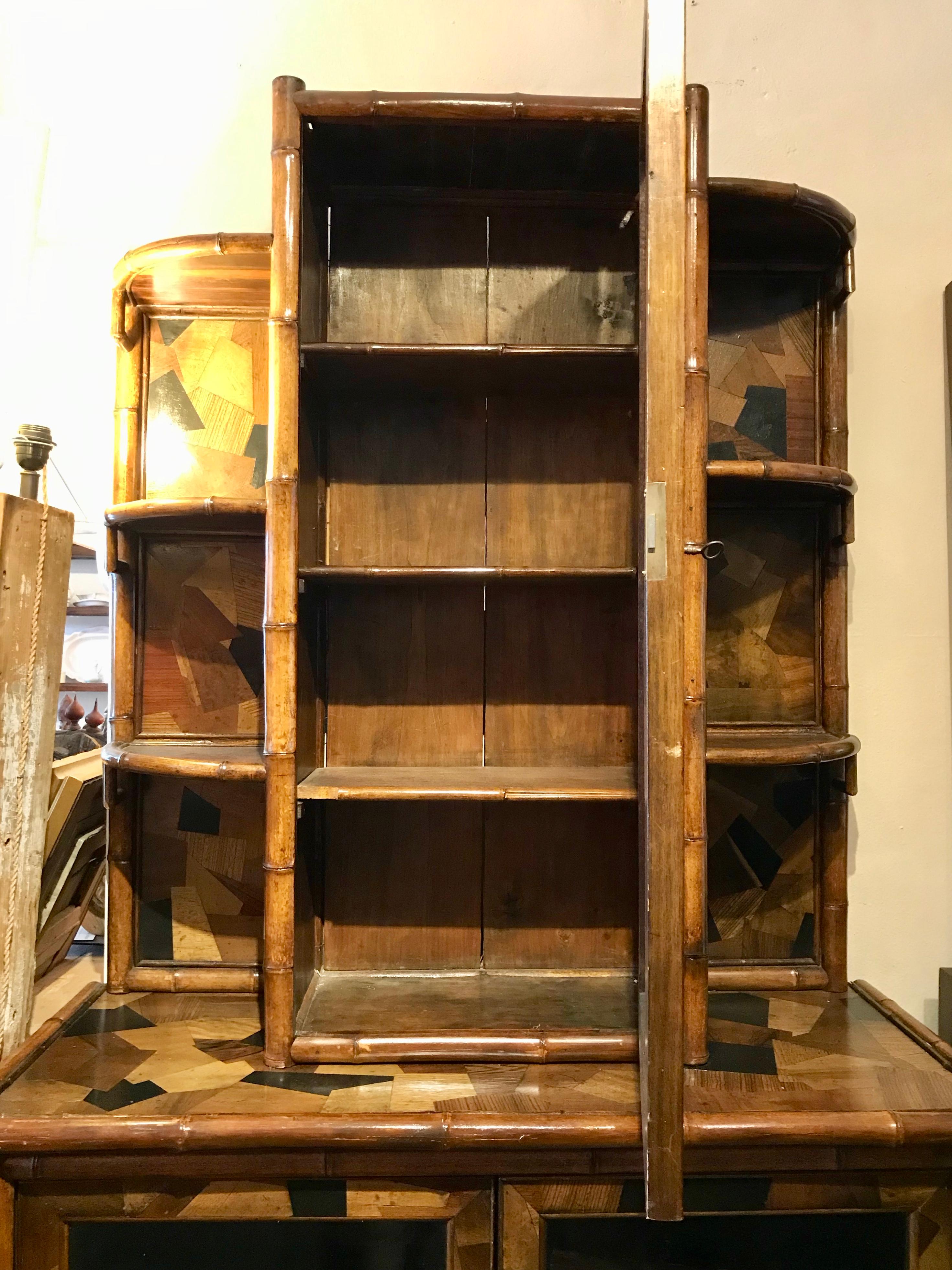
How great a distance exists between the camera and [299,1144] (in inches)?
54.4

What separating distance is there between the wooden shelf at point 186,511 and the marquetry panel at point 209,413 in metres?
0.12

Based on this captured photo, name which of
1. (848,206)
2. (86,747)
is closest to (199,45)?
(848,206)

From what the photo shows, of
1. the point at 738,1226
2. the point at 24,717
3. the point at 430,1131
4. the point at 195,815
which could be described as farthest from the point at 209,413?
the point at 738,1226

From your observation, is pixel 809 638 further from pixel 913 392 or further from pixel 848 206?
pixel 848 206

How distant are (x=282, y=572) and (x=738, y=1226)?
1312 mm

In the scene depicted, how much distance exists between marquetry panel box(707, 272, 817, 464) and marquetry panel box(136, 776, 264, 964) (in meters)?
1.34

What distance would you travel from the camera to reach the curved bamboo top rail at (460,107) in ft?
5.12

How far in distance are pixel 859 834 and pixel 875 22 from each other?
6.13ft

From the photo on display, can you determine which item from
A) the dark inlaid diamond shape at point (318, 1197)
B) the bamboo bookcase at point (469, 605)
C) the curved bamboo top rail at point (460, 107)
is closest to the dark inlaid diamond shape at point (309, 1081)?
the dark inlaid diamond shape at point (318, 1197)

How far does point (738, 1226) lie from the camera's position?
56.7 inches

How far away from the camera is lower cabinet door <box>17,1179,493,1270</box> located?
1.42 m

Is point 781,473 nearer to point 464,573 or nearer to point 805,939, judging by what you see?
point 464,573

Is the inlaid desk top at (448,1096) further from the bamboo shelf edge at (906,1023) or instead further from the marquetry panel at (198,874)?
the marquetry panel at (198,874)

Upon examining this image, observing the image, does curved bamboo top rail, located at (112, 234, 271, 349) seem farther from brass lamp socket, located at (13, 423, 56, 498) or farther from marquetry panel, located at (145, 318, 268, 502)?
brass lamp socket, located at (13, 423, 56, 498)
